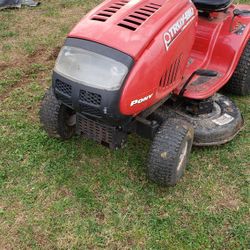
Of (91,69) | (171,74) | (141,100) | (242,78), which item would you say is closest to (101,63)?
(91,69)

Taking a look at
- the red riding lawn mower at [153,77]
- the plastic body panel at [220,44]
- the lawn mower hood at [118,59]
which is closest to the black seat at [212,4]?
the red riding lawn mower at [153,77]

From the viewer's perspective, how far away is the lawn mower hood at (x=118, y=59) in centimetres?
233

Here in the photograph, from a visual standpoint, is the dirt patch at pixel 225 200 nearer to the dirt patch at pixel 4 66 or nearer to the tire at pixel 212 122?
the tire at pixel 212 122

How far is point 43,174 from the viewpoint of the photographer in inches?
119

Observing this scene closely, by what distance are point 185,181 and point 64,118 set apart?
98 cm

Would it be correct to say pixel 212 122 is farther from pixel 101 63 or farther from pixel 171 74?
pixel 101 63

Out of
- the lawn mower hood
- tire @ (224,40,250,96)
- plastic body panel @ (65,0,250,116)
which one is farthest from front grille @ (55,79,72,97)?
tire @ (224,40,250,96)

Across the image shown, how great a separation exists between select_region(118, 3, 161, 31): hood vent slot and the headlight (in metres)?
0.28

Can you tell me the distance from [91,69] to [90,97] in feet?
0.52

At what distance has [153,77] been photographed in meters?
2.48

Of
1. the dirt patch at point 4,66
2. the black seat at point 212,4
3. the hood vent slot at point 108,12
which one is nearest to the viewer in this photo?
the hood vent slot at point 108,12

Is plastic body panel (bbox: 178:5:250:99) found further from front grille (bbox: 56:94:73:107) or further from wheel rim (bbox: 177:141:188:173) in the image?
front grille (bbox: 56:94:73:107)

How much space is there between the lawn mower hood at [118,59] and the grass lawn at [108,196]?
688 mm

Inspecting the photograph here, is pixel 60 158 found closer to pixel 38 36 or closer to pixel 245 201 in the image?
pixel 245 201
